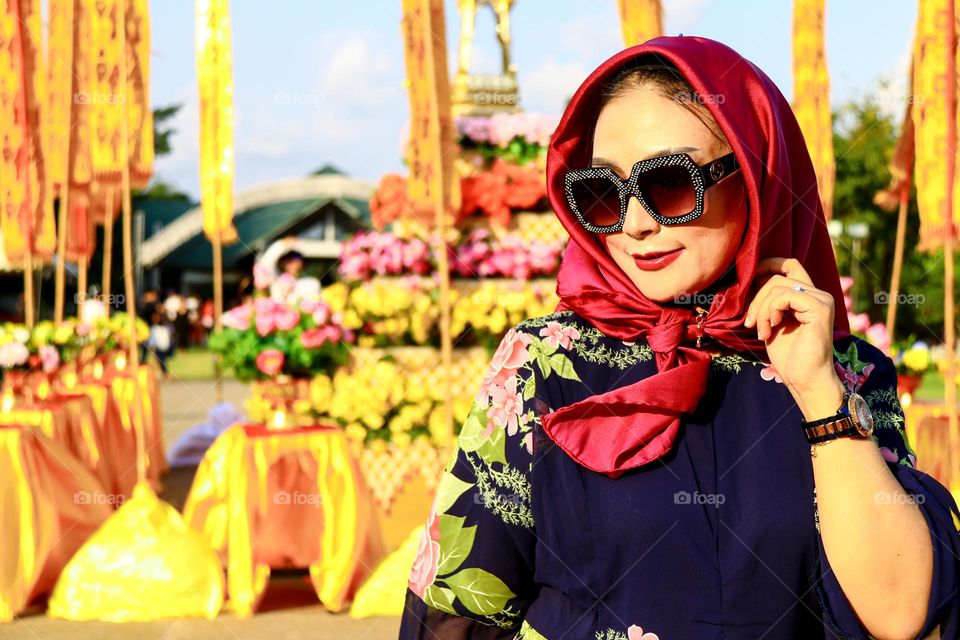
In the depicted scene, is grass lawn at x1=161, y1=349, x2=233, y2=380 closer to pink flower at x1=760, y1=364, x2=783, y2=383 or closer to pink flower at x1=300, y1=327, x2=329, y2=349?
pink flower at x1=300, y1=327, x2=329, y2=349

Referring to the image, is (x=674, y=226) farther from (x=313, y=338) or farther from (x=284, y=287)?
(x=284, y=287)

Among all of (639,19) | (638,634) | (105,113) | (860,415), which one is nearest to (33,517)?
(105,113)

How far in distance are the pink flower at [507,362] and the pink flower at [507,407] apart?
11 mm

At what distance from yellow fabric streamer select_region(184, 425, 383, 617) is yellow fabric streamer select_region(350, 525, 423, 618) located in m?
0.22

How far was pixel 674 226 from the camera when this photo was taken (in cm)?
140

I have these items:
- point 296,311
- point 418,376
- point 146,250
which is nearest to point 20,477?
point 296,311

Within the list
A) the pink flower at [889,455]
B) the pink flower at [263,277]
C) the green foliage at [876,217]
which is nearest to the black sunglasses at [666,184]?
the pink flower at [889,455]

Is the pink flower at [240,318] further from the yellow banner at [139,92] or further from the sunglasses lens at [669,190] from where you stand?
the sunglasses lens at [669,190]

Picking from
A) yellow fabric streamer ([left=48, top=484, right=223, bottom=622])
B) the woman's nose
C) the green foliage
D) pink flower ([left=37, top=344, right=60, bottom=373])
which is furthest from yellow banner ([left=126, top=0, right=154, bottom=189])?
the green foliage

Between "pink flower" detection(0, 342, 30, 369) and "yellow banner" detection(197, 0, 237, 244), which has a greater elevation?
"yellow banner" detection(197, 0, 237, 244)

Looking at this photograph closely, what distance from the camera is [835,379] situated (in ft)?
4.21

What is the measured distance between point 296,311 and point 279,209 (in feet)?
74.2

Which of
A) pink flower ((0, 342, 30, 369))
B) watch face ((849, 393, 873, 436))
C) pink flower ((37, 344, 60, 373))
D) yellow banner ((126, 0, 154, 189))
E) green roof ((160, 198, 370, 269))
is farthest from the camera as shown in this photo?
green roof ((160, 198, 370, 269))

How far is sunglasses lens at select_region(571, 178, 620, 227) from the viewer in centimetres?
145
